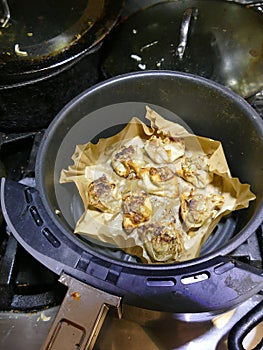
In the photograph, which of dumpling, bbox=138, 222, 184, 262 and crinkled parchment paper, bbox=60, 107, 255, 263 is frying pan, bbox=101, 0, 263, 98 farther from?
dumpling, bbox=138, 222, 184, 262

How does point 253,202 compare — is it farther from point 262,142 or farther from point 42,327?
point 42,327

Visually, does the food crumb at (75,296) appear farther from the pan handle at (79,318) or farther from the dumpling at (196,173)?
the dumpling at (196,173)

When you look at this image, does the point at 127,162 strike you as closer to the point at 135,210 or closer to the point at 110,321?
the point at 135,210

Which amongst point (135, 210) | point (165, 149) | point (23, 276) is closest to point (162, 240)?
point (135, 210)

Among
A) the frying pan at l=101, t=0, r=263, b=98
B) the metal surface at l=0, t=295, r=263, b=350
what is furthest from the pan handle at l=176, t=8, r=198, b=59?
the metal surface at l=0, t=295, r=263, b=350

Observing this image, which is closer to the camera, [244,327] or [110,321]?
[244,327]

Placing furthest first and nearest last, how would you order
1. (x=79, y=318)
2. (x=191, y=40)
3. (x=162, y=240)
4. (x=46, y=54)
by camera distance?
(x=191, y=40) < (x=46, y=54) < (x=162, y=240) < (x=79, y=318)
